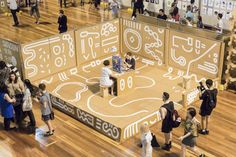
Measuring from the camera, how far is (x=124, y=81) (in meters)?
10.0

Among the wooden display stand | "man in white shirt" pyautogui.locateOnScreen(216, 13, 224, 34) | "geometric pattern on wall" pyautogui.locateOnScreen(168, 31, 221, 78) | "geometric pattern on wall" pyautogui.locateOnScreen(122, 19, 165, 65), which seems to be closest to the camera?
the wooden display stand

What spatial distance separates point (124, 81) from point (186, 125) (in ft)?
10.3

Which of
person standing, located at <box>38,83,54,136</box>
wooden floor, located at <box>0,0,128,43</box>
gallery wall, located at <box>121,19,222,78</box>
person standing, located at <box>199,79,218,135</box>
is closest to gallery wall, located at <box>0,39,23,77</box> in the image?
person standing, located at <box>38,83,54,136</box>

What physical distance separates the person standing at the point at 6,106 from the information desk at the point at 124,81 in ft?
8.73

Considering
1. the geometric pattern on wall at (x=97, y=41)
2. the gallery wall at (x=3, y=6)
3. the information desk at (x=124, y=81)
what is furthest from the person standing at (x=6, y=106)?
the gallery wall at (x=3, y=6)

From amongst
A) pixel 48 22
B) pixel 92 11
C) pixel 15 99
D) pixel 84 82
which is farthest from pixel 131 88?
pixel 92 11

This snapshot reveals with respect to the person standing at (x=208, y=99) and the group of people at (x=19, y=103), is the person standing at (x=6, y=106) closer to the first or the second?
the group of people at (x=19, y=103)

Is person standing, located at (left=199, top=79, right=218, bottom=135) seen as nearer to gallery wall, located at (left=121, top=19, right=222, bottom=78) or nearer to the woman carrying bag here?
gallery wall, located at (left=121, top=19, right=222, bottom=78)

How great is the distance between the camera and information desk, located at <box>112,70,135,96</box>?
9.90 m

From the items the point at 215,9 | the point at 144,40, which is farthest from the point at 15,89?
the point at 215,9

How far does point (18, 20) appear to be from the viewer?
16109 millimetres

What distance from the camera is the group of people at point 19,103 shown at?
8.22 metres

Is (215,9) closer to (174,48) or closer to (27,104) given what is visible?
(174,48)

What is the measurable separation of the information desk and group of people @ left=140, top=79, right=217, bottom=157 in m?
2.30
